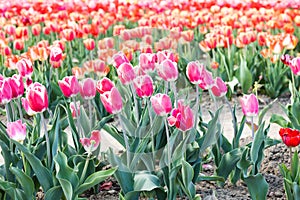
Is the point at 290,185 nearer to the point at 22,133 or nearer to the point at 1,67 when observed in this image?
the point at 22,133

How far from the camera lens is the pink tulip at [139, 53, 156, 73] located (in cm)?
255

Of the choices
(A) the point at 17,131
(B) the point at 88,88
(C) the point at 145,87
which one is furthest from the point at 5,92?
(C) the point at 145,87

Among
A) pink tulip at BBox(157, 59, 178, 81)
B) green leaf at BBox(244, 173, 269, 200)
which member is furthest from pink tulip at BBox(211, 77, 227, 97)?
green leaf at BBox(244, 173, 269, 200)

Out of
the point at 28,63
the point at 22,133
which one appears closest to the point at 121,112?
the point at 22,133

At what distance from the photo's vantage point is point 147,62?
256 cm

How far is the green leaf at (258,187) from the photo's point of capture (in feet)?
9.00

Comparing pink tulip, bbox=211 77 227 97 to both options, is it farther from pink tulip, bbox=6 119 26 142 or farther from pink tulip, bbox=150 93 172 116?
pink tulip, bbox=6 119 26 142

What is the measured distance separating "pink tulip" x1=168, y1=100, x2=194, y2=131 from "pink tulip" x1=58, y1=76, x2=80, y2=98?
0.50 meters

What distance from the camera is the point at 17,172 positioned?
2.55 m

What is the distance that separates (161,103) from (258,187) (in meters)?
0.71

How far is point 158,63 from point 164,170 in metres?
0.49

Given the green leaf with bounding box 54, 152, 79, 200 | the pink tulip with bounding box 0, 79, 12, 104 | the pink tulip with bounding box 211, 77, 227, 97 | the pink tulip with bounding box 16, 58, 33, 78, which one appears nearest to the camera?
the green leaf with bounding box 54, 152, 79, 200

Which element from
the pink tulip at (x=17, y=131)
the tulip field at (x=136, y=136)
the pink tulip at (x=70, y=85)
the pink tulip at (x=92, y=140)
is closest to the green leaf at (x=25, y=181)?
the tulip field at (x=136, y=136)

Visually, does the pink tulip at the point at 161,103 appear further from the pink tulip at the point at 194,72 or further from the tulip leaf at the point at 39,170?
the tulip leaf at the point at 39,170
